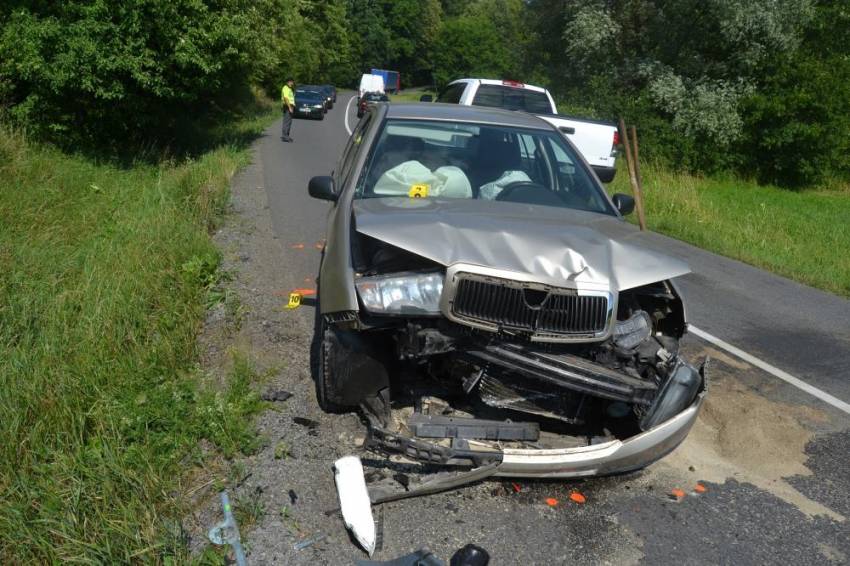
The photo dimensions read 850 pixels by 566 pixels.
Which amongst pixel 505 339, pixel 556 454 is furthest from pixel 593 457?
pixel 505 339

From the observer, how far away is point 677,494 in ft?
14.0

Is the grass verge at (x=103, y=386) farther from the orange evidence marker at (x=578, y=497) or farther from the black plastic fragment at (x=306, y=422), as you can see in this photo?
the orange evidence marker at (x=578, y=497)

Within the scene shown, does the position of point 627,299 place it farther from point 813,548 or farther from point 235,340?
point 235,340

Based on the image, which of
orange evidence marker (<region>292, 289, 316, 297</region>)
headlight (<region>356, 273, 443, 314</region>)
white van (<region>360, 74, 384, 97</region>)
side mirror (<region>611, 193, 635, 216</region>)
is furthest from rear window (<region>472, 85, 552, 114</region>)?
white van (<region>360, 74, 384, 97</region>)

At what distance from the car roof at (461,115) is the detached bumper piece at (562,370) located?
7.90ft

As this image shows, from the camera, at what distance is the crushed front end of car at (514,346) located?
384 cm

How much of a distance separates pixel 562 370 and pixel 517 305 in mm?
402

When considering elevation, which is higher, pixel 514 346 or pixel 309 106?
pixel 514 346

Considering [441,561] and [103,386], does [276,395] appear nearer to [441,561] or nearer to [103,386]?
[103,386]

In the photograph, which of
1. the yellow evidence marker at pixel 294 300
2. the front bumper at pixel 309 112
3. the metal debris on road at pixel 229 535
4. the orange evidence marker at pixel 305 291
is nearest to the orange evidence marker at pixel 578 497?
the metal debris on road at pixel 229 535

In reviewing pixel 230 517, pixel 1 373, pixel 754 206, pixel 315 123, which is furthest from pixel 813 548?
pixel 315 123

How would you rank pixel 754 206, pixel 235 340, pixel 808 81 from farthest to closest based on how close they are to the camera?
pixel 808 81
pixel 754 206
pixel 235 340

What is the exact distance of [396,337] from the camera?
13.5ft

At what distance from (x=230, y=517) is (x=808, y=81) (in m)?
22.0
